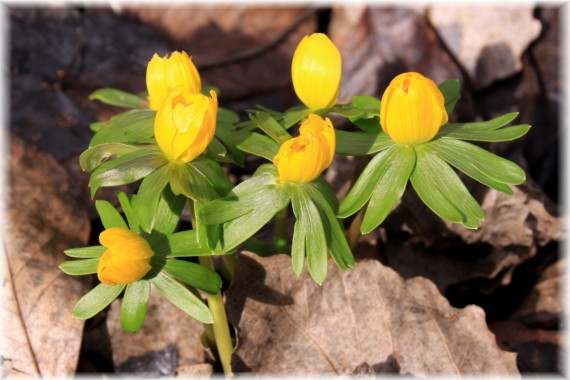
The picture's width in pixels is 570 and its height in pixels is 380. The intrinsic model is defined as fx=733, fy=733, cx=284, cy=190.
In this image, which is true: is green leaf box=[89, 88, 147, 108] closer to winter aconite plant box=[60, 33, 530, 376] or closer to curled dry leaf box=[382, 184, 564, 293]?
winter aconite plant box=[60, 33, 530, 376]

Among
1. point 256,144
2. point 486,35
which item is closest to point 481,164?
point 256,144

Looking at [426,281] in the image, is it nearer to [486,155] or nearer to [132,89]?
[486,155]

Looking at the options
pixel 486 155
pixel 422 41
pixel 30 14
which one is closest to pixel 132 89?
pixel 30 14

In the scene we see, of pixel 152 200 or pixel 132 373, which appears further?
pixel 132 373

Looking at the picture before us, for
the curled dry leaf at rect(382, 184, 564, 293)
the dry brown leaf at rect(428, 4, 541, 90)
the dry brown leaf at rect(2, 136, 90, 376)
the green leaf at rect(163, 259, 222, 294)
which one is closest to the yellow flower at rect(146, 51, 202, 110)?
the green leaf at rect(163, 259, 222, 294)

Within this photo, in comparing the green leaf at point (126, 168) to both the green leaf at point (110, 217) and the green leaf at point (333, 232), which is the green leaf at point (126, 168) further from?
the green leaf at point (333, 232)

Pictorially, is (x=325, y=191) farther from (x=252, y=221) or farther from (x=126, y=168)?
(x=126, y=168)
